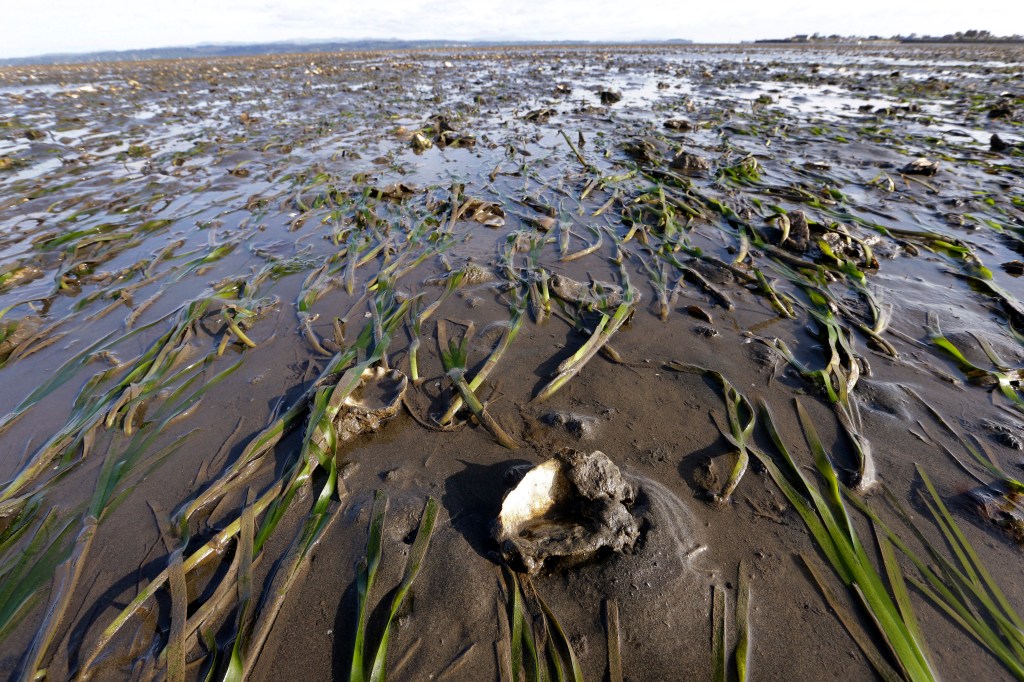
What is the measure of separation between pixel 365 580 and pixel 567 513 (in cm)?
84

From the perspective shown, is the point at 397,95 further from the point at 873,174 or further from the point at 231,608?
the point at 231,608

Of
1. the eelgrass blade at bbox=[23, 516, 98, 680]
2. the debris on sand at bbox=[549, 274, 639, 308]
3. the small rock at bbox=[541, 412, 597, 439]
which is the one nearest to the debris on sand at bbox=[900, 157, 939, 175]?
the debris on sand at bbox=[549, 274, 639, 308]

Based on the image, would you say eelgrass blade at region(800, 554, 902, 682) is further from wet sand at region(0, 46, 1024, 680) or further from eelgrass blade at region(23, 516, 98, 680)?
eelgrass blade at region(23, 516, 98, 680)

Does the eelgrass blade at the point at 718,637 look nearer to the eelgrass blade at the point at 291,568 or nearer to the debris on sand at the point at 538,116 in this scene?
the eelgrass blade at the point at 291,568

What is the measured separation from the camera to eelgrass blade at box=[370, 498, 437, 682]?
1.40 metres

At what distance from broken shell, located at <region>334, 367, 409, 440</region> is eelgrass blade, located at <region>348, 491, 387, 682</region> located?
44 cm

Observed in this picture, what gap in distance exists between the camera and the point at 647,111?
11930mm

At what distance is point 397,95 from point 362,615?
57.4 ft

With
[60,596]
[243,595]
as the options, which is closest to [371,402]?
[243,595]

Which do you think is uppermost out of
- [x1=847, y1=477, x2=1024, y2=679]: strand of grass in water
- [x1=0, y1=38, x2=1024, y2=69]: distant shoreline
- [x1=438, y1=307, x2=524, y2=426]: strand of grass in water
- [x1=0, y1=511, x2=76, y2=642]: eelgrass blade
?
[x1=0, y1=38, x2=1024, y2=69]: distant shoreline

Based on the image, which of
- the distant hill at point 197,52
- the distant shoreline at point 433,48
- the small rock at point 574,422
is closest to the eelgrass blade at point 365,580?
the small rock at point 574,422

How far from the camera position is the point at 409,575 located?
1.63 meters

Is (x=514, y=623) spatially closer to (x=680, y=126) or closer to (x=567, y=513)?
(x=567, y=513)

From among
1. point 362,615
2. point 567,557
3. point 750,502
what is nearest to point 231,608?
point 362,615
